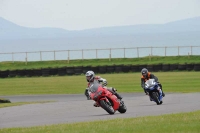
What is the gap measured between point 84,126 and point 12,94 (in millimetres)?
23921

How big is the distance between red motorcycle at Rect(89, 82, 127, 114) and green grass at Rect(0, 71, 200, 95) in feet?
51.0

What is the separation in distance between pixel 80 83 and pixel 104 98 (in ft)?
85.4

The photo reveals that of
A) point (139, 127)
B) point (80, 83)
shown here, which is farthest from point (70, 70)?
point (139, 127)

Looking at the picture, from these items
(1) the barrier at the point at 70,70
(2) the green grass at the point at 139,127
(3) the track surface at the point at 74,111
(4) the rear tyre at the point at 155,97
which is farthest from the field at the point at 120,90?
(4) the rear tyre at the point at 155,97

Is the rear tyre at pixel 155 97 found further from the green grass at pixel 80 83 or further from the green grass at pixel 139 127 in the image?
the green grass at pixel 80 83

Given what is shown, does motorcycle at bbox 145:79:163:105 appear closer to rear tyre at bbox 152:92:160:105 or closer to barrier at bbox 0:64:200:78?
rear tyre at bbox 152:92:160:105

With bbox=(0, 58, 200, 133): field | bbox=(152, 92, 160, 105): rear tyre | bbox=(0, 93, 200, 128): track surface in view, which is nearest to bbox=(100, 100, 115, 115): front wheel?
bbox=(0, 93, 200, 128): track surface

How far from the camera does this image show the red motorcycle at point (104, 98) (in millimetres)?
20484

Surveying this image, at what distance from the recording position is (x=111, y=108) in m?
20.7

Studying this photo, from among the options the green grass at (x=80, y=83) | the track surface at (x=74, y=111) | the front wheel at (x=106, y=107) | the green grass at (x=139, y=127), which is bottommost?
the green grass at (x=80, y=83)

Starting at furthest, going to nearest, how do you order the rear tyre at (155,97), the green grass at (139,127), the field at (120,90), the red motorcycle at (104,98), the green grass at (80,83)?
the green grass at (80,83)
the rear tyre at (155,97)
the red motorcycle at (104,98)
the field at (120,90)
the green grass at (139,127)

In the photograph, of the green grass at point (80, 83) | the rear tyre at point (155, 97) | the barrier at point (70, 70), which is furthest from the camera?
the barrier at point (70, 70)

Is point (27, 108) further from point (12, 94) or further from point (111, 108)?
point (12, 94)

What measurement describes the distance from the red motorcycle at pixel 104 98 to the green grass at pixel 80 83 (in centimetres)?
1553
